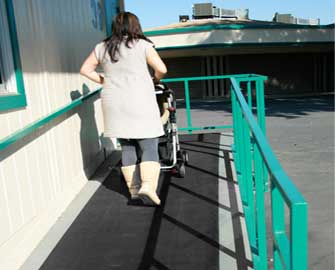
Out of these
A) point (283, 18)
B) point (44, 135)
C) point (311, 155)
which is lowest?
point (311, 155)

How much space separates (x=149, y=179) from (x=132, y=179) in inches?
12.3

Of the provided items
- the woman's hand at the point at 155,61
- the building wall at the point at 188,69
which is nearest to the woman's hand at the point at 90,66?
the woman's hand at the point at 155,61

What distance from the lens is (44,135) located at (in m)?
3.40

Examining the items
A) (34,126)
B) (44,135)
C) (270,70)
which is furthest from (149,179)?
(270,70)

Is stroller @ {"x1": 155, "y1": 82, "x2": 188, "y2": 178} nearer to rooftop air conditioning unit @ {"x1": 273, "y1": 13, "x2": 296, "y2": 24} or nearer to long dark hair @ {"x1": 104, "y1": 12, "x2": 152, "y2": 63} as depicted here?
long dark hair @ {"x1": 104, "y1": 12, "x2": 152, "y2": 63}

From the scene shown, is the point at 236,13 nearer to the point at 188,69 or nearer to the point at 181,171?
the point at 188,69

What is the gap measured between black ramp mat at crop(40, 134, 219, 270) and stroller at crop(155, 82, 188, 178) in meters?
0.18

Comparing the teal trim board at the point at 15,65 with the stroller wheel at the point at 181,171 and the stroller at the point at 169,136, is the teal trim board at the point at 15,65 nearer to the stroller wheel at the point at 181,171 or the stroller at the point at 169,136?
the stroller at the point at 169,136

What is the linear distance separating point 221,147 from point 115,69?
308cm

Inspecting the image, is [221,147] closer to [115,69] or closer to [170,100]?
[170,100]

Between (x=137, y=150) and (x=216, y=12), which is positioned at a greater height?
(x=216, y=12)

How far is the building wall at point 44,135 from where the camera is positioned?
2761 millimetres

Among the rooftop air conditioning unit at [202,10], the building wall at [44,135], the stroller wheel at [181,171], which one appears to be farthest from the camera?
the rooftop air conditioning unit at [202,10]

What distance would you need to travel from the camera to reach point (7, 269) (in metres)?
2.62
